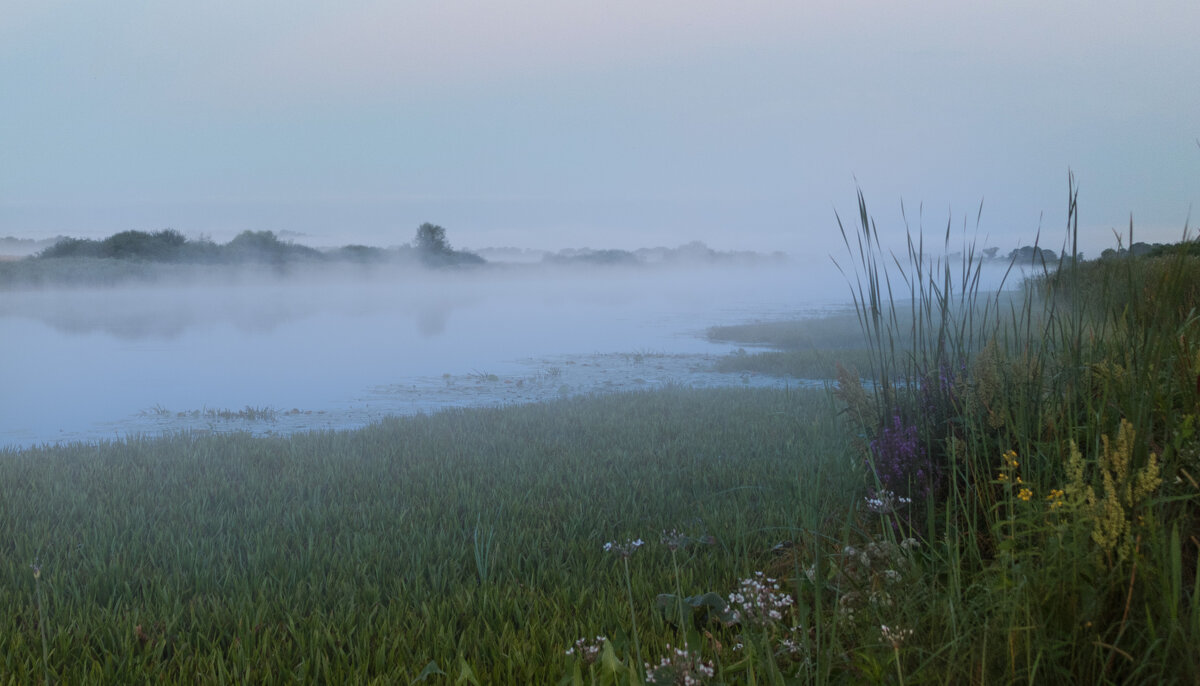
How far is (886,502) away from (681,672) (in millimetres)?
1303

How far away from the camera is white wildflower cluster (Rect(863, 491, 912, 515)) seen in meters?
3.04

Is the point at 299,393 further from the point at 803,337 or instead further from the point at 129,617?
the point at 803,337

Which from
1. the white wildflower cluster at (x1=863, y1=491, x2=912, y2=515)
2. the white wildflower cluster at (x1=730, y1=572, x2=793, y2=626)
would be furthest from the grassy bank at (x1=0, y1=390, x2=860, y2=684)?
the white wildflower cluster at (x1=863, y1=491, x2=912, y2=515)

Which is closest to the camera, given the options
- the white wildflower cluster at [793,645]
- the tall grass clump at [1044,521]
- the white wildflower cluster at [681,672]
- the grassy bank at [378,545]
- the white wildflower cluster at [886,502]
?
the tall grass clump at [1044,521]

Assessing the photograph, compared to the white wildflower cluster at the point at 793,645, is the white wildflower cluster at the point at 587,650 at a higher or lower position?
lower

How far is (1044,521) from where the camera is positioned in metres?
2.31

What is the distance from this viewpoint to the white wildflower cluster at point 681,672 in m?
2.18

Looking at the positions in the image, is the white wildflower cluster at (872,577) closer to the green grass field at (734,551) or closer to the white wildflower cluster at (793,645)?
the green grass field at (734,551)

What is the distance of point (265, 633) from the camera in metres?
2.89

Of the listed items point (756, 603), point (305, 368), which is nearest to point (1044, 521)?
point (756, 603)

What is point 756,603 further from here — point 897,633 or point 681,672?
point 897,633

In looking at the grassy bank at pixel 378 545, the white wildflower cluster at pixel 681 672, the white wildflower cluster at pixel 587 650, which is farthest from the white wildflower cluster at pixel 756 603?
the white wildflower cluster at pixel 587 650

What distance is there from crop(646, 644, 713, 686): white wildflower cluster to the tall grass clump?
43 centimetres

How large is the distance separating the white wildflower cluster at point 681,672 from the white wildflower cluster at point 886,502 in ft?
3.65
